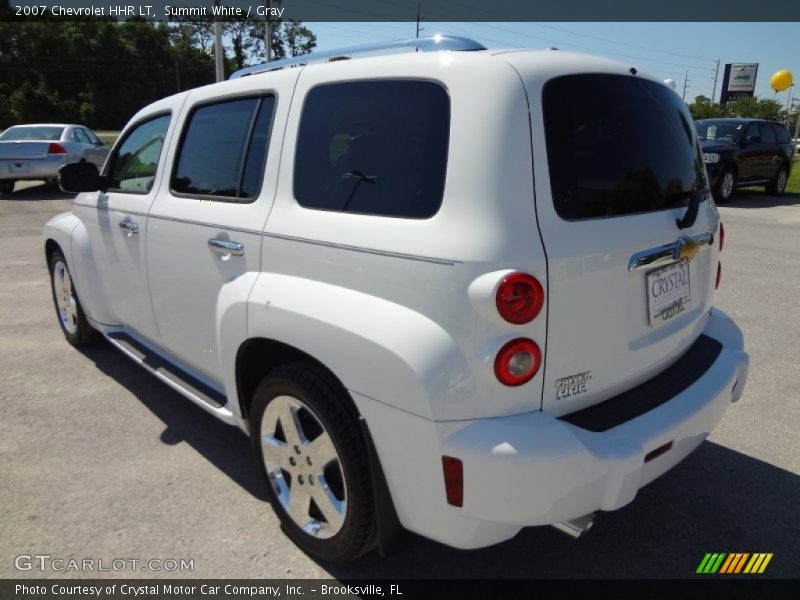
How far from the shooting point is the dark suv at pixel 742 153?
1389cm

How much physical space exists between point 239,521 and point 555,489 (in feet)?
5.13

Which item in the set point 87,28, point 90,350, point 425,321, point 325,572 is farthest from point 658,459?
point 87,28

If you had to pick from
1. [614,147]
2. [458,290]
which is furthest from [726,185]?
[458,290]

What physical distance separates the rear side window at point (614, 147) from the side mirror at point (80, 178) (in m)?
3.09

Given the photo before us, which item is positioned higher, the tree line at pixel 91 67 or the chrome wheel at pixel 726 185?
the tree line at pixel 91 67

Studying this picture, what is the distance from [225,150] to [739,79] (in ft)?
202

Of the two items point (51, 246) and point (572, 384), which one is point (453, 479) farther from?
point (51, 246)

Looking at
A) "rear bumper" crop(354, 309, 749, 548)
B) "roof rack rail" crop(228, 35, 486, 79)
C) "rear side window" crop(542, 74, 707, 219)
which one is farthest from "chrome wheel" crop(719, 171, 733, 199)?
"rear bumper" crop(354, 309, 749, 548)

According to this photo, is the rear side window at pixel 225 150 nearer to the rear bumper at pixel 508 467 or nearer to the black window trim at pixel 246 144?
the black window trim at pixel 246 144

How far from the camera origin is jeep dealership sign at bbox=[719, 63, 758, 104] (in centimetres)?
5238

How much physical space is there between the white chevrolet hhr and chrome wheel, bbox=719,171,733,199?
13156 millimetres

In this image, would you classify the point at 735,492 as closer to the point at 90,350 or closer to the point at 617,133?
the point at 617,133

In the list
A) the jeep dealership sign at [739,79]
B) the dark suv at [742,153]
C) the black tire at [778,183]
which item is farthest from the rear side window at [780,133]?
the jeep dealership sign at [739,79]

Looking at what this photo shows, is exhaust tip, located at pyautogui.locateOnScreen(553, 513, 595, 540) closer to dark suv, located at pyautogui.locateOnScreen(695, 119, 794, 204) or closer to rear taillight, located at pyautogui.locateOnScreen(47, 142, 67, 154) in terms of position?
dark suv, located at pyautogui.locateOnScreen(695, 119, 794, 204)
